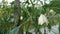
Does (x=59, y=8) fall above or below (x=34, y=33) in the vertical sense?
above

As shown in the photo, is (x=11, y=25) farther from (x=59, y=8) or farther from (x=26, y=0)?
(x=59, y=8)

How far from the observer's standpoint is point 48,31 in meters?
1.02

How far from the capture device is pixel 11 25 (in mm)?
1027

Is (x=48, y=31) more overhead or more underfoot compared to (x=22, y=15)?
more underfoot

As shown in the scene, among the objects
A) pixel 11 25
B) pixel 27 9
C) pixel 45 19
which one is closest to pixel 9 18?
pixel 11 25

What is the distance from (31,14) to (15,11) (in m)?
0.12

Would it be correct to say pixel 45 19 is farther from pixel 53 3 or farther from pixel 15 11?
pixel 15 11

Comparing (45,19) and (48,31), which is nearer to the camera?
(45,19)

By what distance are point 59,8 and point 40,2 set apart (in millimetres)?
156

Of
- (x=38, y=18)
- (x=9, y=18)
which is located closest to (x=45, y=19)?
(x=38, y=18)

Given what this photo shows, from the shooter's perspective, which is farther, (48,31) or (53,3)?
(48,31)

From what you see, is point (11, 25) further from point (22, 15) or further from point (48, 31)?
point (48, 31)

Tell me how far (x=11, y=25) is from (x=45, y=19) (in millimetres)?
296

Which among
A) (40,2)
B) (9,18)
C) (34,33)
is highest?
(40,2)
